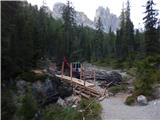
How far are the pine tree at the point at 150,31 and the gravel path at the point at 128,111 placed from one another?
20781 mm

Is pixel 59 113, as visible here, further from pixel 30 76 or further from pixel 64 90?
pixel 64 90

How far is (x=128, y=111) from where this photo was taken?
1936 cm

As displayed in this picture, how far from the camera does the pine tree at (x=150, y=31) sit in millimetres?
42000

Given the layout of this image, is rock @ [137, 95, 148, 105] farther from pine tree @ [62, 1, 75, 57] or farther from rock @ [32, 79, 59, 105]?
pine tree @ [62, 1, 75, 57]

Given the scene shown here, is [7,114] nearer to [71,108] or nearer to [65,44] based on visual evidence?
[71,108]

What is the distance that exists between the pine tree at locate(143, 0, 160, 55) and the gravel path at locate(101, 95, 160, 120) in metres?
20.8

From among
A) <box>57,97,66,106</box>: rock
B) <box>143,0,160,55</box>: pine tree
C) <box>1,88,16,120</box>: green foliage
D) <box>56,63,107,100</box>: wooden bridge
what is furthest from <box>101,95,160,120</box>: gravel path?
<box>143,0,160,55</box>: pine tree

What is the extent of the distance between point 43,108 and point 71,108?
1.99 m

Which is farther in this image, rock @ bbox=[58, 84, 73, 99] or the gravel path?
rock @ bbox=[58, 84, 73, 99]

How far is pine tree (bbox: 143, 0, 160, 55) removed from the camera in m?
42.0

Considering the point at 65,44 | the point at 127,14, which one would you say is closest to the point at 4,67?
the point at 65,44

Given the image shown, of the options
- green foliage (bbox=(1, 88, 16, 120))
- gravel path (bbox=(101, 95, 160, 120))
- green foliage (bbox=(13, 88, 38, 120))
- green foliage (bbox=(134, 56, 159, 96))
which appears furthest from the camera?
green foliage (bbox=(134, 56, 159, 96))

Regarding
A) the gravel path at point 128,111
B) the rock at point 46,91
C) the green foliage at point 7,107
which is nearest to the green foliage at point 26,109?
the green foliage at point 7,107

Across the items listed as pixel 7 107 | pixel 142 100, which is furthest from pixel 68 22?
pixel 7 107
